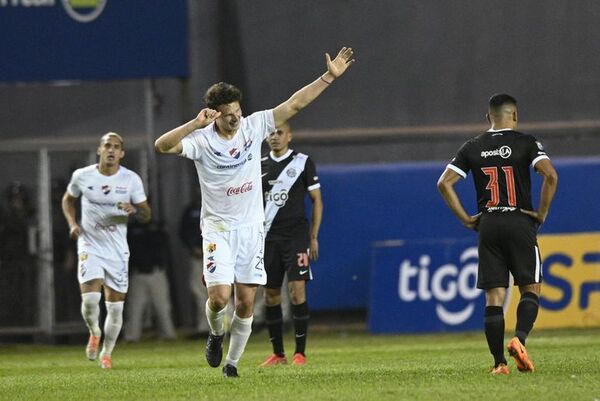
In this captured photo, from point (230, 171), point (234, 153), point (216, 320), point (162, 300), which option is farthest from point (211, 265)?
point (162, 300)

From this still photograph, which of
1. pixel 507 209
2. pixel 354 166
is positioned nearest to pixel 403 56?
pixel 354 166

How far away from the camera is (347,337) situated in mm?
20781

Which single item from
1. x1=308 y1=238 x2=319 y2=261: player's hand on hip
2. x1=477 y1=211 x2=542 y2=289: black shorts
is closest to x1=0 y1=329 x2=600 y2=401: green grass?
x1=477 y1=211 x2=542 y2=289: black shorts

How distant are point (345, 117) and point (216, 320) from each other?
465 inches

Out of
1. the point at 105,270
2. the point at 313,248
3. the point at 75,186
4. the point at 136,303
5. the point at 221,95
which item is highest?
the point at 221,95

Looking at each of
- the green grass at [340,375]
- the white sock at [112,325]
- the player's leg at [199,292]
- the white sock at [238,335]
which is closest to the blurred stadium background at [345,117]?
the player's leg at [199,292]

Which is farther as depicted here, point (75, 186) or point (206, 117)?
point (75, 186)

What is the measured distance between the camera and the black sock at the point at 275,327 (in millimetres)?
14078

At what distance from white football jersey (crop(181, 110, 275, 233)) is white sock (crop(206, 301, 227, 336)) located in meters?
0.65

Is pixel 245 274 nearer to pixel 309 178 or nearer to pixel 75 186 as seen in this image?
pixel 309 178

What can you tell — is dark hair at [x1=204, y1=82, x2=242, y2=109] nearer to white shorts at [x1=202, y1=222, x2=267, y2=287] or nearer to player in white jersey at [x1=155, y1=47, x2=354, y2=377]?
player in white jersey at [x1=155, y1=47, x2=354, y2=377]

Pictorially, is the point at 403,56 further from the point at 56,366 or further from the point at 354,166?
the point at 56,366

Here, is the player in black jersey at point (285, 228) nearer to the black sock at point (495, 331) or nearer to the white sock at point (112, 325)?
the white sock at point (112, 325)

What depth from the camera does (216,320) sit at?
11.4m
